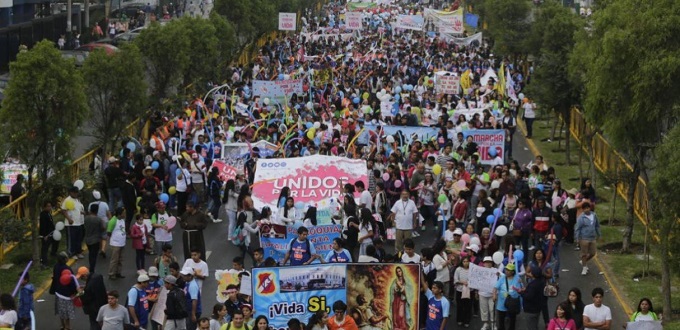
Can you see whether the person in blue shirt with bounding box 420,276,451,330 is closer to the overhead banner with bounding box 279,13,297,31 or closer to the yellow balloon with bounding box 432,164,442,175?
the yellow balloon with bounding box 432,164,442,175

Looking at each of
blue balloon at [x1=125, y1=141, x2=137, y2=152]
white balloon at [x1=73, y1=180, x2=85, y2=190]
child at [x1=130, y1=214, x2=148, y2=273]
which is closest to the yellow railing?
child at [x1=130, y1=214, x2=148, y2=273]

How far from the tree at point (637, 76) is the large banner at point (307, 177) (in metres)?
4.72

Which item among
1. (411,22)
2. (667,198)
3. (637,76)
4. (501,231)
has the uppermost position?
(637,76)

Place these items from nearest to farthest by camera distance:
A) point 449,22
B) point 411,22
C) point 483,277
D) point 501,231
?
point 483,277 → point 501,231 → point 449,22 → point 411,22

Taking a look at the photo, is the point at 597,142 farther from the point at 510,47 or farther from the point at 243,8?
the point at 243,8

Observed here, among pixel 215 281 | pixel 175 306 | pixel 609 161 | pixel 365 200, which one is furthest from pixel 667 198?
pixel 609 161

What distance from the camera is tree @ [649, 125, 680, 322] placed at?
1914 cm

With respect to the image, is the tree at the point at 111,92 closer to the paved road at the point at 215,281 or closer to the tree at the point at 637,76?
the paved road at the point at 215,281

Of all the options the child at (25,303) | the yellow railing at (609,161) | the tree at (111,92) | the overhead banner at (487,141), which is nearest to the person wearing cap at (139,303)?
the child at (25,303)

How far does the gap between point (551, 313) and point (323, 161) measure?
7.11 metres

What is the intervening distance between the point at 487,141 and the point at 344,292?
41.7ft

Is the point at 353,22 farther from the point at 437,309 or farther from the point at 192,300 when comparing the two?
the point at 437,309

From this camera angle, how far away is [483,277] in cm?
1967

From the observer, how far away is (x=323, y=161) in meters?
27.1
